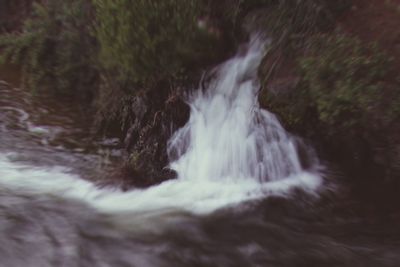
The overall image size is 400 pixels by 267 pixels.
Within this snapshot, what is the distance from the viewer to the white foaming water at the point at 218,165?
508cm

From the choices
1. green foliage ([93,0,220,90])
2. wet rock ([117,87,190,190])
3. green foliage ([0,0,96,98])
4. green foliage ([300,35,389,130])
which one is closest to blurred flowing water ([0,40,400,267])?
wet rock ([117,87,190,190])

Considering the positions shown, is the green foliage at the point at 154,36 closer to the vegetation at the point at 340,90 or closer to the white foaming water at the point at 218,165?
the white foaming water at the point at 218,165

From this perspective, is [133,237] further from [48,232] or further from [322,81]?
[322,81]

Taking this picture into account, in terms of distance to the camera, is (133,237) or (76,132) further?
(76,132)

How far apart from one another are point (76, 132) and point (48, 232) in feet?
8.17

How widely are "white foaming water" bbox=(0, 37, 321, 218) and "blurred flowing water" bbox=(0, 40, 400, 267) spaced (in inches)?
0.4

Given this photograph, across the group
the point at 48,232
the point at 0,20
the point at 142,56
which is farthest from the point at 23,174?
the point at 0,20

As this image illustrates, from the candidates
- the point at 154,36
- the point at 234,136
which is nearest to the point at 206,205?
the point at 234,136

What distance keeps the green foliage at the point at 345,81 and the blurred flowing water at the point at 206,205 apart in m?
0.57

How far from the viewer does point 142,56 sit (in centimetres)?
570

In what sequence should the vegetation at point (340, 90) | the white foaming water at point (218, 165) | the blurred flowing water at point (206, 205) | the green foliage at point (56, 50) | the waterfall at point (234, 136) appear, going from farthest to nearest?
the green foliage at point (56, 50)
the waterfall at point (234, 136)
the white foaming water at point (218, 165)
the vegetation at point (340, 90)
the blurred flowing water at point (206, 205)

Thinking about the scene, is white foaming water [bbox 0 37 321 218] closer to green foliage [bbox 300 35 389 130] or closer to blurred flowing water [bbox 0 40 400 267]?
blurred flowing water [bbox 0 40 400 267]

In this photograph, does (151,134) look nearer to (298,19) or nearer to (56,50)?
(298,19)

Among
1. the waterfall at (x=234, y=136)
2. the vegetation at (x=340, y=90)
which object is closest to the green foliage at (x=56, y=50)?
the waterfall at (x=234, y=136)
